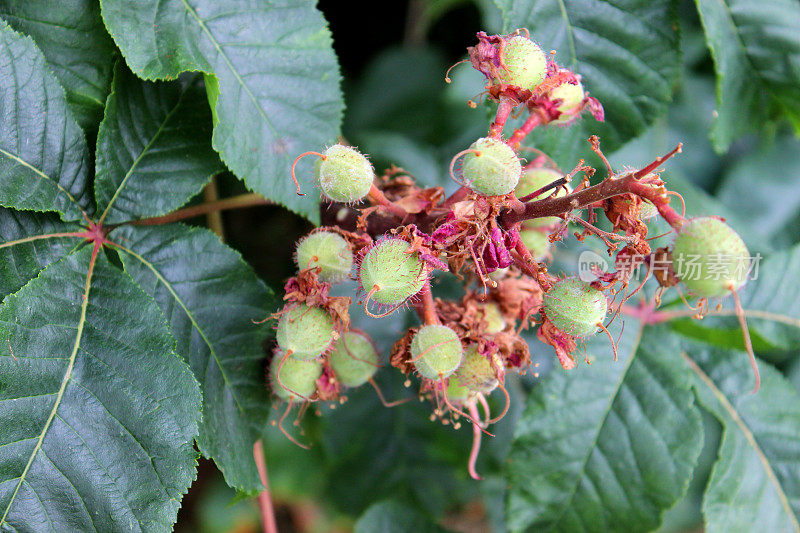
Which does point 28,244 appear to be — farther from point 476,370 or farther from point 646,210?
point 646,210

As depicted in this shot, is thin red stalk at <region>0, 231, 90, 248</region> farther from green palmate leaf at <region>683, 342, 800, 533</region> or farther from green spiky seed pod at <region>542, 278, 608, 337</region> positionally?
green palmate leaf at <region>683, 342, 800, 533</region>

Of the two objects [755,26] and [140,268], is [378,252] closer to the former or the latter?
[140,268]

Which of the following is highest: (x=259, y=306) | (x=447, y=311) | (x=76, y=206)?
(x=76, y=206)

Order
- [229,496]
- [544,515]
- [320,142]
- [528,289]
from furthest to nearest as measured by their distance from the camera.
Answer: [229,496] → [544,515] → [320,142] → [528,289]

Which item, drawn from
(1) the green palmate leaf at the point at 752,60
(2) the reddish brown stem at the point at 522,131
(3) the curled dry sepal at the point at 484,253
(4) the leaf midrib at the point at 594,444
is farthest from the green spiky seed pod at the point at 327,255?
(1) the green palmate leaf at the point at 752,60

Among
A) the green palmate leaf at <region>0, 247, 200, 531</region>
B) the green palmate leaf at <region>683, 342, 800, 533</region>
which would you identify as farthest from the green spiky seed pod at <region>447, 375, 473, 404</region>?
the green palmate leaf at <region>683, 342, 800, 533</region>

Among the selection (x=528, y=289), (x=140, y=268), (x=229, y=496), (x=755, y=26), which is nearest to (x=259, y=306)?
(x=140, y=268)

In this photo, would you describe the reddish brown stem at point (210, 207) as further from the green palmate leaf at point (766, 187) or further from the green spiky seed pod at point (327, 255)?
the green palmate leaf at point (766, 187)
